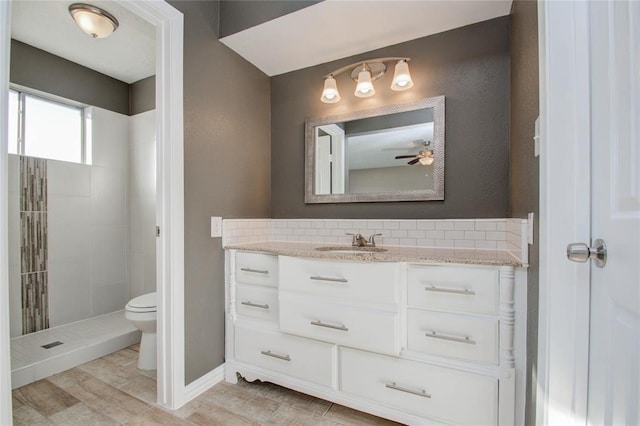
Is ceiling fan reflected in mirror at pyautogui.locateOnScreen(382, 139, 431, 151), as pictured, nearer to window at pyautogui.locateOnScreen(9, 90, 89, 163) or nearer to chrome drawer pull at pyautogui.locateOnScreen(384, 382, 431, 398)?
chrome drawer pull at pyautogui.locateOnScreen(384, 382, 431, 398)

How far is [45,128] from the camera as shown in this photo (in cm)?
253

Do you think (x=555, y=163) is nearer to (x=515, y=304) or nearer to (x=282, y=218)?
(x=515, y=304)

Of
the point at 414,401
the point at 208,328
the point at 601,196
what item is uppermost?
the point at 601,196

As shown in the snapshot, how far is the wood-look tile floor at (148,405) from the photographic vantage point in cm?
146

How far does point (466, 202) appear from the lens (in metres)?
1.74

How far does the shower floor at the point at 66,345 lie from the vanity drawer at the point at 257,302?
125 centimetres

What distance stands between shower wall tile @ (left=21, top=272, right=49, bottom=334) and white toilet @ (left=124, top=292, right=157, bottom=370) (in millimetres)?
1089

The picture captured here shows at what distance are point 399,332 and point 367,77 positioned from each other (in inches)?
61.7

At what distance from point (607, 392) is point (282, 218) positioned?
1937 mm

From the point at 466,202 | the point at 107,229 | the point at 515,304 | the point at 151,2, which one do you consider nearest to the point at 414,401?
the point at 515,304

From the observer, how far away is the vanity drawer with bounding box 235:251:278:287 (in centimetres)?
170

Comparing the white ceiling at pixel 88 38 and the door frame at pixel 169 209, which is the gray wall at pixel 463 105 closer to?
the door frame at pixel 169 209

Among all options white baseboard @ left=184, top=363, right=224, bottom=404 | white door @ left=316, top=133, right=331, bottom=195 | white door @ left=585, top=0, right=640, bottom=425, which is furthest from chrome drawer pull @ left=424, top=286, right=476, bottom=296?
white baseboard @ left=184, top=363, right=224, bottom=404

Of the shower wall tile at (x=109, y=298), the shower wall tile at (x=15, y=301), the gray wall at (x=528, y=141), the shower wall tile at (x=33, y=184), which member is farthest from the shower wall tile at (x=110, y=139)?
the gray wall at (x=528, y=141)
